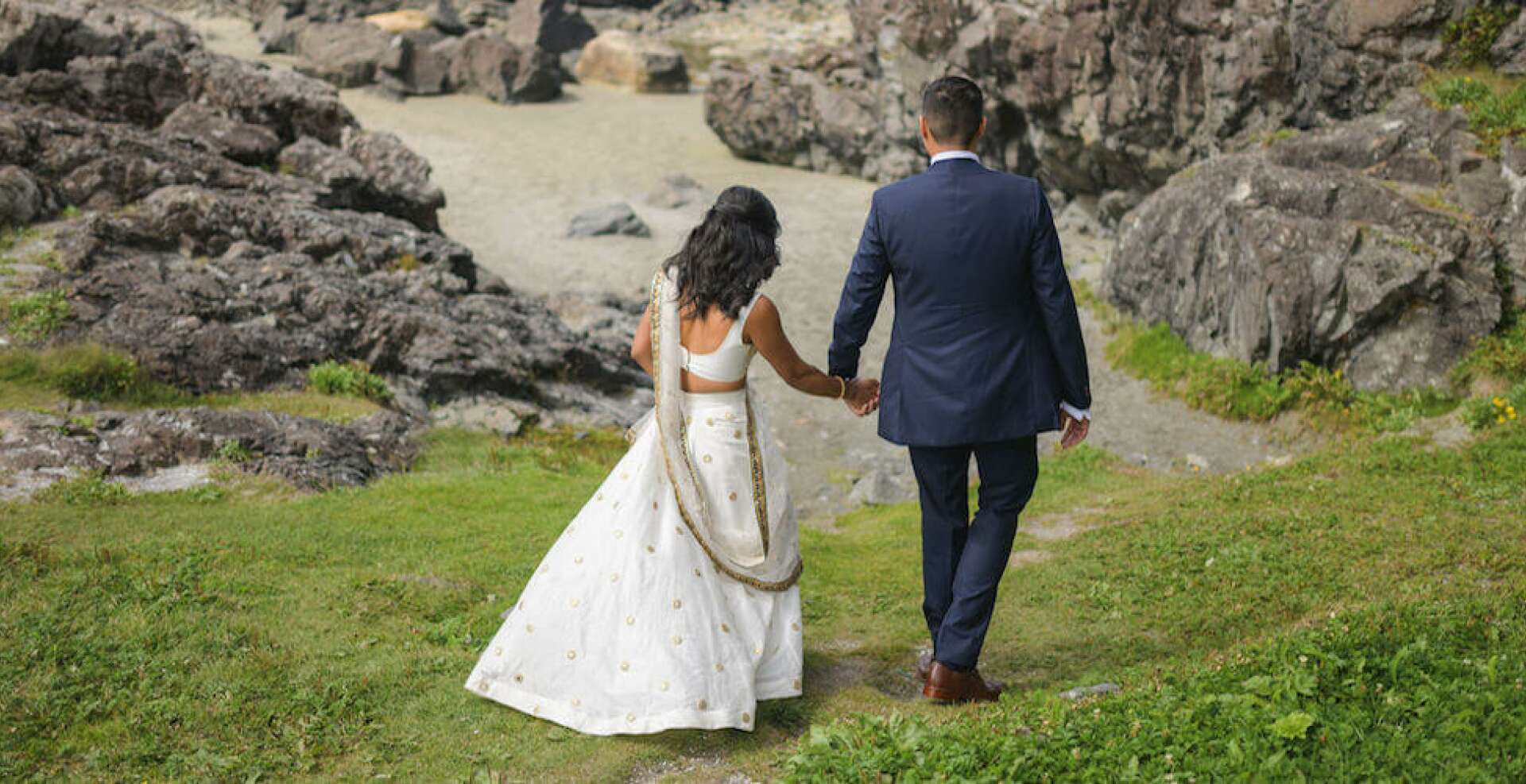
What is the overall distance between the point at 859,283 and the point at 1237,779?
9.74ft

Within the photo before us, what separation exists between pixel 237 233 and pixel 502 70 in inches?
1137

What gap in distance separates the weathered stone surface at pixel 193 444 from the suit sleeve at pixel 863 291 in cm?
681

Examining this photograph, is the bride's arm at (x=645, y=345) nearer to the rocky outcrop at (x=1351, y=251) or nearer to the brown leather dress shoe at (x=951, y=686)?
the brown leather dress shoe at (x=951, y=686)

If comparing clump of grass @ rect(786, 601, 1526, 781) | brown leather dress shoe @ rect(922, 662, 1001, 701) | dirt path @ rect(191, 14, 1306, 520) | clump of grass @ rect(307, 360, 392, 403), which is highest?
clump of grass @ rect(786, 601, 1526, 781)

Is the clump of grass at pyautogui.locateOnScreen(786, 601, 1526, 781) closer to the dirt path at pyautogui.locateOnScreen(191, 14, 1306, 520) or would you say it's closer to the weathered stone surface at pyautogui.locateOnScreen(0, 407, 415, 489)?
the weathered stone surface at pyautogui.locateOnScreen(0, 407, 415, 489)

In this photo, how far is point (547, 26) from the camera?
53438 mm

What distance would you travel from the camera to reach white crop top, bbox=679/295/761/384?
22.2ft

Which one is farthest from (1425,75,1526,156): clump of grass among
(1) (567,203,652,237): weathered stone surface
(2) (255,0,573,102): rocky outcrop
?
(2) (255,0,573,102): rocky outcrop

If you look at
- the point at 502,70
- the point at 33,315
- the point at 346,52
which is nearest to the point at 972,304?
the point at 33,315

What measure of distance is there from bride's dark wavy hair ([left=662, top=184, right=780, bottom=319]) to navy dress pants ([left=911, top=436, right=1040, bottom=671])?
1.28 metres

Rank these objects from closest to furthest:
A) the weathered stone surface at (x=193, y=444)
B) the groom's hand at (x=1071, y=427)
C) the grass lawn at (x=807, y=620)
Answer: the grass lawn at (x=807, y=620) → the groom's hand at (x=1071, y=427) → the weathered stone surface at (x=193, y=444)

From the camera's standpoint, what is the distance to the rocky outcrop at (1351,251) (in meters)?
16.6

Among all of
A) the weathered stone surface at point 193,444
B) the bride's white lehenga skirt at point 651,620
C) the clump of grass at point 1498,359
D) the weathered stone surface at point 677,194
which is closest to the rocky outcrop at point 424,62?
the weathered stone surface at point 677,194

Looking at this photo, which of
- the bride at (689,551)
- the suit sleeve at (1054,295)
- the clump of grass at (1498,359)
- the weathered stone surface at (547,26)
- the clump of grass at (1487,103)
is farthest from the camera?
the weathered stone surface at (547,26)
